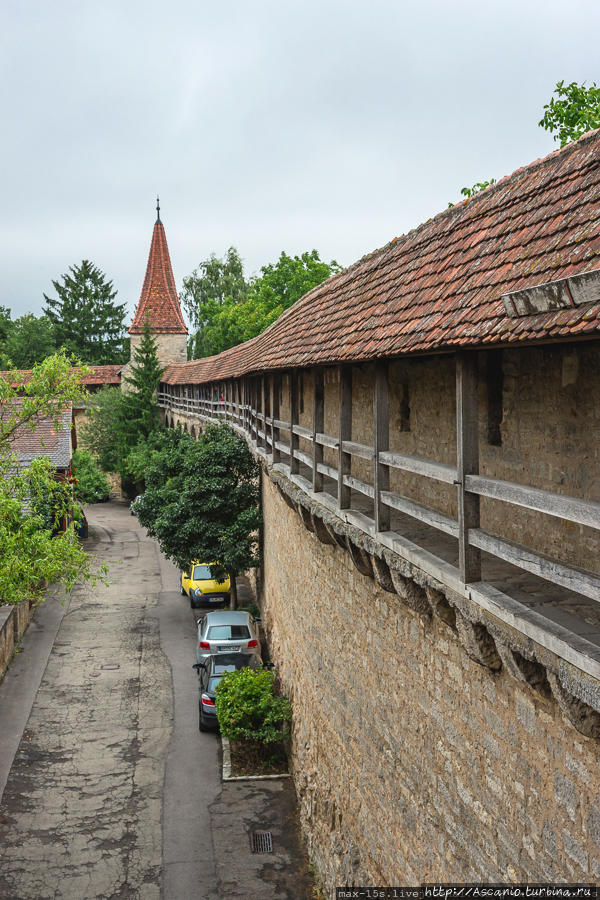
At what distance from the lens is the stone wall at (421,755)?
4.16 meters

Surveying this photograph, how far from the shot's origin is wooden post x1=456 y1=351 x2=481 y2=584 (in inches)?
187

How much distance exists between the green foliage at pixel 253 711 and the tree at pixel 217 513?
18.1 feet

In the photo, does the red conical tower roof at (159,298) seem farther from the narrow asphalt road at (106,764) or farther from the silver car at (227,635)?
the silver car at (227,635)

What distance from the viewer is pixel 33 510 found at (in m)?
16.3

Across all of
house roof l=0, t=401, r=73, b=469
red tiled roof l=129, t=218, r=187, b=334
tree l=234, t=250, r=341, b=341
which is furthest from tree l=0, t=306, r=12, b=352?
house roof l=0, t=401, r=73, b=469

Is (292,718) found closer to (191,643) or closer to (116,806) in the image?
(116,806)

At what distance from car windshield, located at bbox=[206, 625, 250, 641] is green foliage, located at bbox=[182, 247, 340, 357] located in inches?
1228

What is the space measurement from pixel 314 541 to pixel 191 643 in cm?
1052

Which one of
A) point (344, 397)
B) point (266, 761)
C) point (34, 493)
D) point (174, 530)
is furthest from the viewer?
point (174, 530)

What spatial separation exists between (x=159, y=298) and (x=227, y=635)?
39.7 meters

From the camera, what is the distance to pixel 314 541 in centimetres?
1046

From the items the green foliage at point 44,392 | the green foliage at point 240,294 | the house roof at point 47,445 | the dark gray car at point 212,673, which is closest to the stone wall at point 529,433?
the dark gray car at point 212,673

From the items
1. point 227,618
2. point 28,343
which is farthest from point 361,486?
point 28,343

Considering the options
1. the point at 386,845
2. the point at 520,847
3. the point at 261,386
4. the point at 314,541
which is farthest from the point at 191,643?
the point at 520,847
